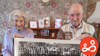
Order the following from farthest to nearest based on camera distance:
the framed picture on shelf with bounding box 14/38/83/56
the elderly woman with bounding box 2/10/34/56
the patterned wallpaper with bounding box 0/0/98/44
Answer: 1. the patterned wallpaper with bounding box 0/0/98/44
2. the elderly woman with bounding box 2/10/34/56
3. the framed picture on shelf with bounding box 14/38/83/56

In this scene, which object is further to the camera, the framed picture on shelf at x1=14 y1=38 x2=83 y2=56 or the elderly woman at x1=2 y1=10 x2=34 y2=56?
the elderly woman at x1=2 y1=10 x2=34 y2=56

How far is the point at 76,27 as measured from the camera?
2.39 ft

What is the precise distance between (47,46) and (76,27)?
14.5 inches

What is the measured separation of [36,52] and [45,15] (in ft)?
4.48

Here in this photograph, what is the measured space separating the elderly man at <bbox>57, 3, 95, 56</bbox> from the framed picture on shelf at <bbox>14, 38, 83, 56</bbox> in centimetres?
10

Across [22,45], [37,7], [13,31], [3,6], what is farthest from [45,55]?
[3,6]

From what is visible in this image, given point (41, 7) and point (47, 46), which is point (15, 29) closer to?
point (47, 46)

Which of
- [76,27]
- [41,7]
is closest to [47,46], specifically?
[76,27]

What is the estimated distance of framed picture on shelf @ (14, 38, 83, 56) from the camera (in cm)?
54

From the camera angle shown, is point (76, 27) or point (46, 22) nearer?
point (76, 27)

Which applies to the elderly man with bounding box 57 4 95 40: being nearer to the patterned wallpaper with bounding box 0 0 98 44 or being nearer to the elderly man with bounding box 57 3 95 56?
the elderly man with bounding box 57 3 95 56

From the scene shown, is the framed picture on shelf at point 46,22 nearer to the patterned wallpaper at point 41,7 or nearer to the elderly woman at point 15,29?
the patterned wallpaper at point 41,7

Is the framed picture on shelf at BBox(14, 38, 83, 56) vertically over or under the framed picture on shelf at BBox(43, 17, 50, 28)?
under

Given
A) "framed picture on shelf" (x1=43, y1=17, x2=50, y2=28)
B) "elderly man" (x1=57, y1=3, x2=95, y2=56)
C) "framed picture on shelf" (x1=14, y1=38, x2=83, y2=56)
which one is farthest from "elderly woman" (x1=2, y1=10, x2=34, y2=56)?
"framed picture on shelf" (x1=43, y1=17, x2=50, y2=28)
